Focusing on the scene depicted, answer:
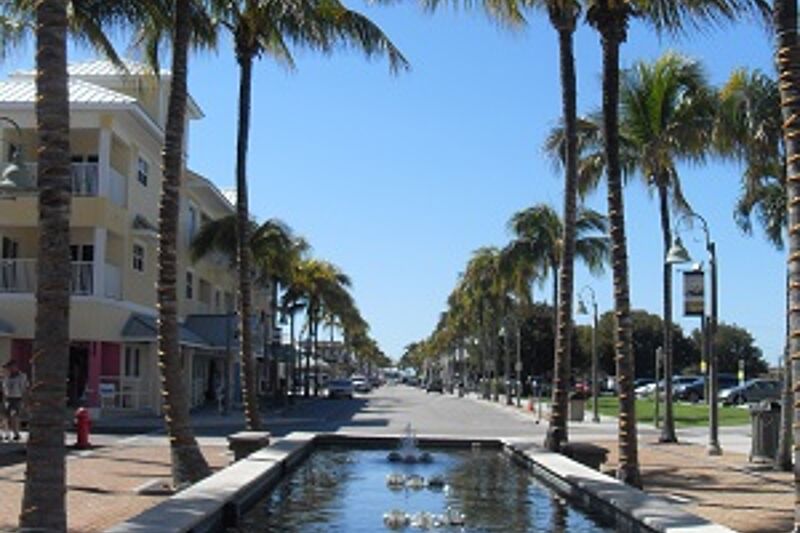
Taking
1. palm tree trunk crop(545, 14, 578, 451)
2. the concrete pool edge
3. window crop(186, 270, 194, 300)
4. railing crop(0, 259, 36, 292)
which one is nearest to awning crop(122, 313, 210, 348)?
railing crop(0, 259, 36, 292)

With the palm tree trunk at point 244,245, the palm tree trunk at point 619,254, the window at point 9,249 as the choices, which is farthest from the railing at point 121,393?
the palm tree trunk at point 619,254

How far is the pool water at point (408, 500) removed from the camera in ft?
42.5

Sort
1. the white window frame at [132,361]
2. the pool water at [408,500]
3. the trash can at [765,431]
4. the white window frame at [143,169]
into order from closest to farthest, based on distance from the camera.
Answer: the pool water at [408,500] → the trash can at [765,431] → the white window frame at [132,361] → the white window frame at [143,169]

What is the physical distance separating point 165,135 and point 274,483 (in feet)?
17.6

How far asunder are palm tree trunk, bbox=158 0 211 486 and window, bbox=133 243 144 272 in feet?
87.4

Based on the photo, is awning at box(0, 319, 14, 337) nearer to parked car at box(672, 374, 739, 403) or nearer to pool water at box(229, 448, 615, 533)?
pool water at box(229, 448, 615, 533)

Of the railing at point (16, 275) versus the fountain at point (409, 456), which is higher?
the railing at point (16, 275)

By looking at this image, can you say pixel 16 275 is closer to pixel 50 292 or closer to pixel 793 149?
pixel 50 292

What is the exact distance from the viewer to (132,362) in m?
42.5

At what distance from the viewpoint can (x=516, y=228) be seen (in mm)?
50281

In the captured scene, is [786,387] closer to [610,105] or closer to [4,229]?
[610,105]

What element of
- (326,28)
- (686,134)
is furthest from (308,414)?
(326,28)

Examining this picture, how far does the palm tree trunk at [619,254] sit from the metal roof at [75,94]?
24493mm

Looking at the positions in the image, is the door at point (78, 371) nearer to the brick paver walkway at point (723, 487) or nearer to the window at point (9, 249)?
the window at point (9, 249)
